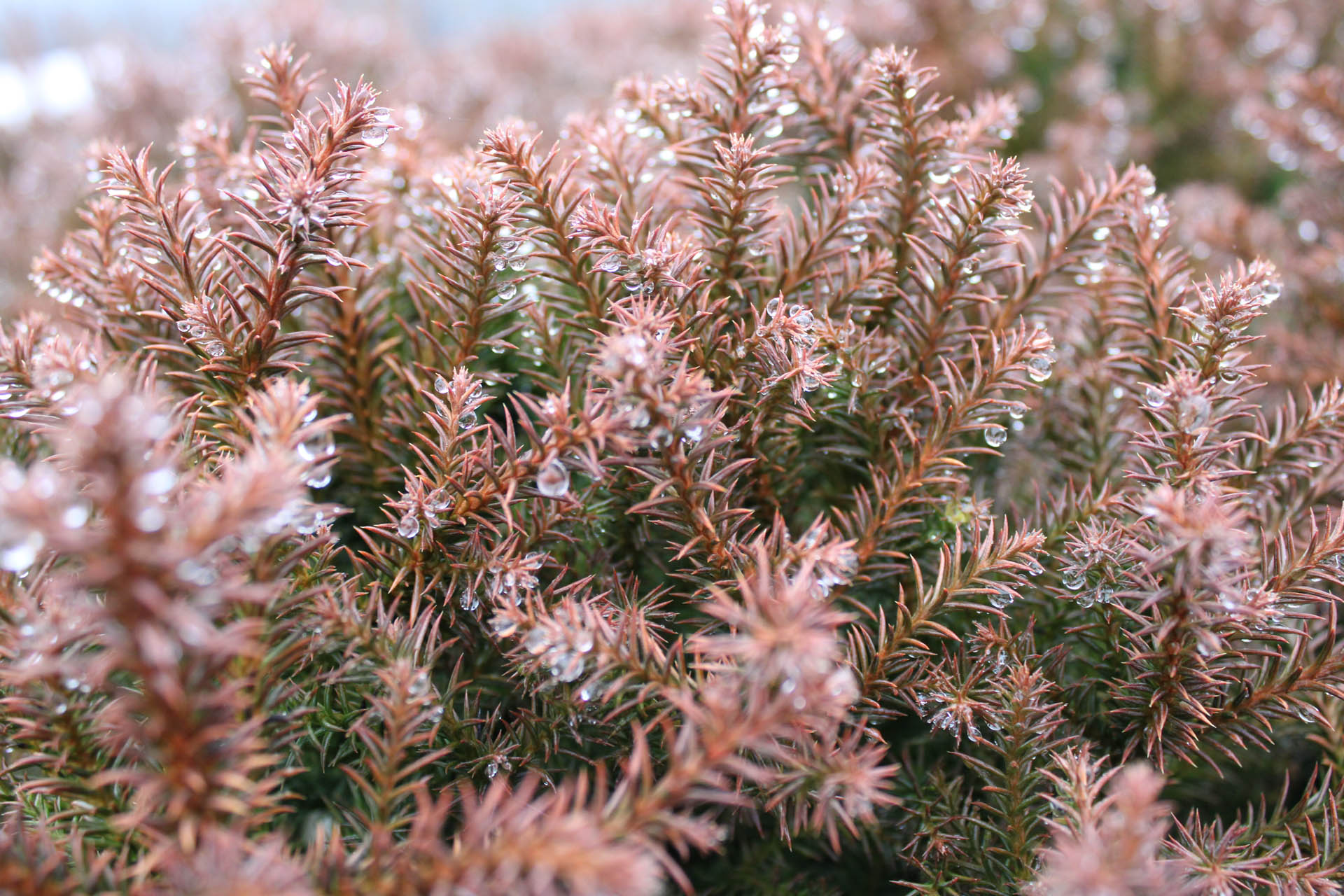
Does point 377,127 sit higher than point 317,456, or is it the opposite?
point 377,127

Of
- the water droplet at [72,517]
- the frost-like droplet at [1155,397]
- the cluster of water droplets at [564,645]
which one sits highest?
the frost-like droplet at [1155,397]

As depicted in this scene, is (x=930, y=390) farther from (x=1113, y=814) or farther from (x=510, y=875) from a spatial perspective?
(x=510, y=875)

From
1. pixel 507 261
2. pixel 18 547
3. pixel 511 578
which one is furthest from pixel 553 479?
pixel 18 547

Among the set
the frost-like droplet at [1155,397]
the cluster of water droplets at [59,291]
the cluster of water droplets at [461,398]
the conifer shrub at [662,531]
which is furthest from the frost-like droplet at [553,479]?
the cluster of water droplets at [59,291]

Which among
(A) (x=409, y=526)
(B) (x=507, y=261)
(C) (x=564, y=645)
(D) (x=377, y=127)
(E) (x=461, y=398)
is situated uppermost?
(D) (x=377, y=127)

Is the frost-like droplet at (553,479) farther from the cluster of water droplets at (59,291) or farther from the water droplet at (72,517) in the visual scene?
the cluster of water droplets at (59,291)

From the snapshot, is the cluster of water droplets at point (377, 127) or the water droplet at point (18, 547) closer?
the water droplet at point (18, 547)

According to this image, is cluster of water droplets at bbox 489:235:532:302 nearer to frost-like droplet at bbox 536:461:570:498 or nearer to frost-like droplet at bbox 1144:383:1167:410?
frost-like droplet at bbox 536:461:570:498

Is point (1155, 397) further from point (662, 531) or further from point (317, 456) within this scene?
point (317, 456)

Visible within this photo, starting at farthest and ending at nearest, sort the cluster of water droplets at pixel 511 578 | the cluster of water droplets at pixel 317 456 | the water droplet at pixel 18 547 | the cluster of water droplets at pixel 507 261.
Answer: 1. the cluster of water droplets at pixel 507 261
2. the cluster of water droplets at pixel 511 578
3. the cluster of water droplets at pixel 317 456
4. the water droplet at pixel 18 547
